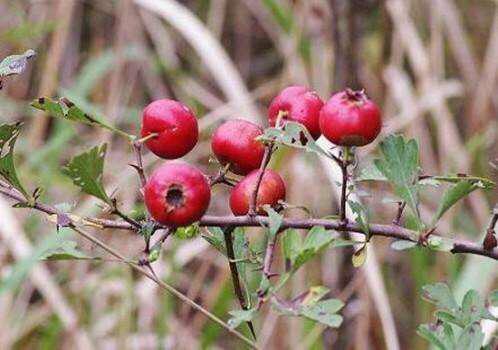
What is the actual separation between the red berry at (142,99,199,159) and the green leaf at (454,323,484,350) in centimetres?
21

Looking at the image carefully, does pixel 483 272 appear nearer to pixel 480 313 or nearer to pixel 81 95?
pixel 480 313

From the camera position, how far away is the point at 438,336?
1.77 ft

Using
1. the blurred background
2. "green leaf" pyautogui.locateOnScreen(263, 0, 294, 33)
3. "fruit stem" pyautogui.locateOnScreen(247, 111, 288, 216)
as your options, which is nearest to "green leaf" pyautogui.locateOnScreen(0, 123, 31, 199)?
"fruit stem" pyautogui.locateOnScreen(247, 111, 288, 216)

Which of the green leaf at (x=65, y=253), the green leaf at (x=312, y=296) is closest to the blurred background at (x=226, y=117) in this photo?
the green leaf at (x=65, y=253)

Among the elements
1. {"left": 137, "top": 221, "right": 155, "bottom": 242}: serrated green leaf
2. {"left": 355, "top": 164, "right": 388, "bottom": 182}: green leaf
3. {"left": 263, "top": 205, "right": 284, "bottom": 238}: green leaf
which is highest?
{"left": 263, "top": 205, "right": 284, "bottom": 238}: green leaf

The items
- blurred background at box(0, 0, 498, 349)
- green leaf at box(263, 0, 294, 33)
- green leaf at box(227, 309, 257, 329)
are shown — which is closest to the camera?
green leaf at box(227, 309, 257, 329)

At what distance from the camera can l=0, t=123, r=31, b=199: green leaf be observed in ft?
1.73

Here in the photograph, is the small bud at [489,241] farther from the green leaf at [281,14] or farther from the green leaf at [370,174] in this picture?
the green leaf at [281,14]

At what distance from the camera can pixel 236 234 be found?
0.57m

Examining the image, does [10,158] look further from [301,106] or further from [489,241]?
[489,241]

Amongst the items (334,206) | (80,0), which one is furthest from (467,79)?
(80,0)

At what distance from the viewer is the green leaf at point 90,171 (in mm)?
503

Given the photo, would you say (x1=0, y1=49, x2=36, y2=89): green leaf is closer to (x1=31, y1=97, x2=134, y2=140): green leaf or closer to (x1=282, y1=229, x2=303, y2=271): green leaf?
(x1=31, y1=97, x2=134, y2=140): green leaf

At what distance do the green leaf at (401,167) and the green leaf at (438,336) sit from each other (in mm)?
79
